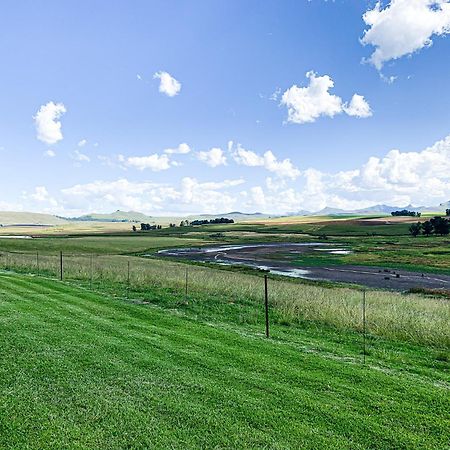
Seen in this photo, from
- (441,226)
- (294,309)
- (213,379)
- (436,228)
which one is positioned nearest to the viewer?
(213,379)

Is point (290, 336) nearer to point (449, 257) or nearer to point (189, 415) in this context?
point (189, 415)

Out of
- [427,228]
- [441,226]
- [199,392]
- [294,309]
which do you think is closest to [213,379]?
[199,392]

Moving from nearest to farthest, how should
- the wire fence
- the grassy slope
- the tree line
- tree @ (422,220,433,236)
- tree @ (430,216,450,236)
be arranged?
the grassy slope
the wire fence
tree @ (430,216,450,236)
the tree line
tree @ (422,220,433,236)

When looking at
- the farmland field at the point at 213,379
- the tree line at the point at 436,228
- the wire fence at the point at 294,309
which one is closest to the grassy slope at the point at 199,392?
the farmland field at the point at 213,379

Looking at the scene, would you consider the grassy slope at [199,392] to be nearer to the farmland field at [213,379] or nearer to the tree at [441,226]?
the farmland field at [213,379]

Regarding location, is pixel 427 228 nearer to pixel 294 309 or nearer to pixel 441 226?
pixel 441 226

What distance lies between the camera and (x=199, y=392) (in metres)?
8.12

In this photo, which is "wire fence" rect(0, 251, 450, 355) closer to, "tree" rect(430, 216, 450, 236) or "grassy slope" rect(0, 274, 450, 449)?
"grassy slope" rect(0, 274, 450, 449)

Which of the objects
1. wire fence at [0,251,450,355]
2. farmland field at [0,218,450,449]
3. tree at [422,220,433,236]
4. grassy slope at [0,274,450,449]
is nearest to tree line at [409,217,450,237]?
tree at [422,220,433,236]

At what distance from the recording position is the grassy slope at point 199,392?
258 inches

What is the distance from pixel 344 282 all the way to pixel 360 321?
2864 centimetres

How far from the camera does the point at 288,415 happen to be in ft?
23.7

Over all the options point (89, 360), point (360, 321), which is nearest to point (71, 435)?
point (89, 360)

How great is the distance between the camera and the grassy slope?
655cm
